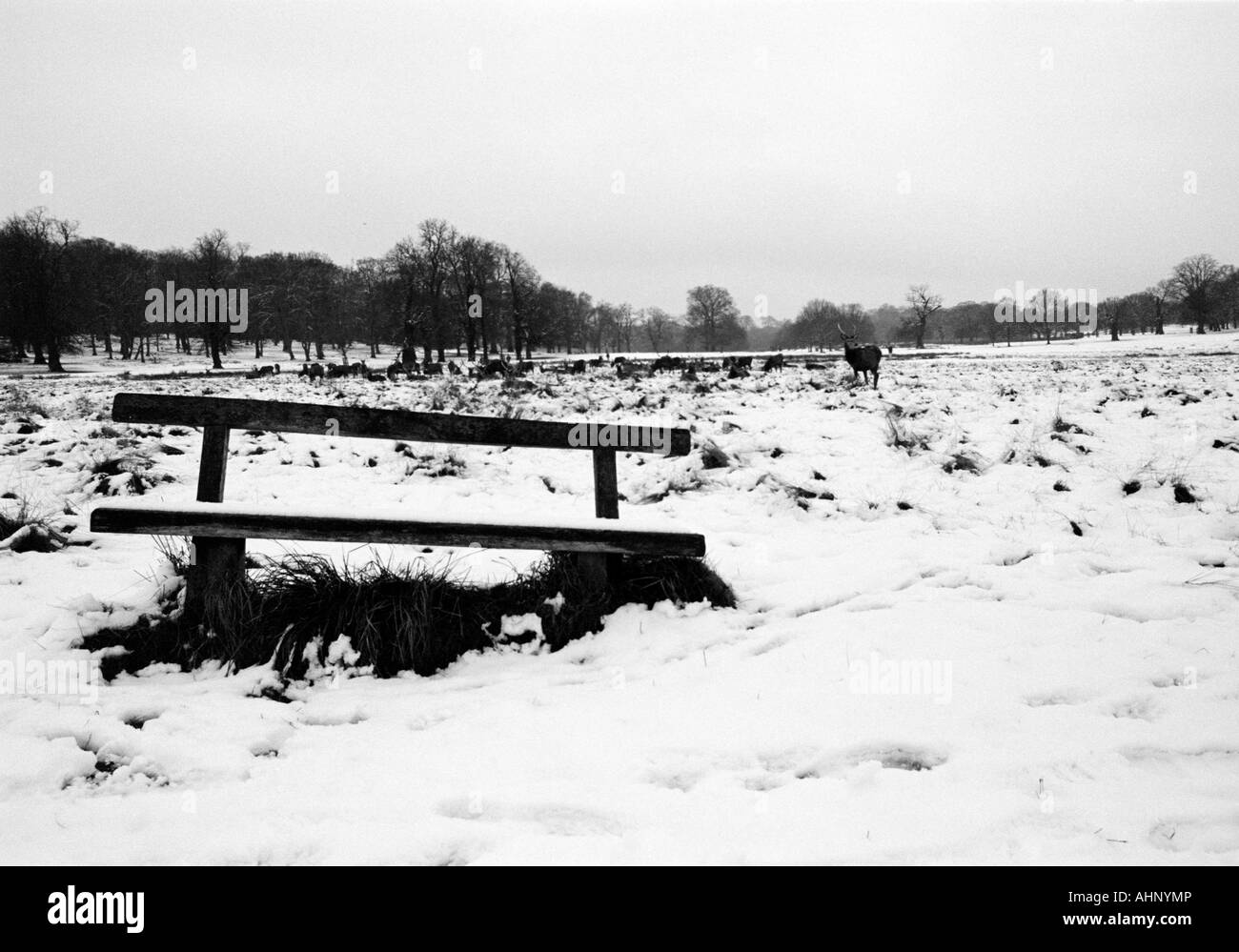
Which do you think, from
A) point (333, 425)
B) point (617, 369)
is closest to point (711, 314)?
point (617, 369)

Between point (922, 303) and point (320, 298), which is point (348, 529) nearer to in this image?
point (320, 298)

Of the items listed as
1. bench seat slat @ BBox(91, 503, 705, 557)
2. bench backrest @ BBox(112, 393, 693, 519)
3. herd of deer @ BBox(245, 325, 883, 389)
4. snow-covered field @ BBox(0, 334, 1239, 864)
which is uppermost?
herd of deer @ BBox(245, 325, 883, 389)

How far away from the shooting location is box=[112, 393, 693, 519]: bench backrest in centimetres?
368

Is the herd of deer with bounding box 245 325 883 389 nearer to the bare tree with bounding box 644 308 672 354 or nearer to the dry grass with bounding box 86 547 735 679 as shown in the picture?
the dry grass with bounding box 86 547 735 679

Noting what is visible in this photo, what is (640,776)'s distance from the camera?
2590 mm

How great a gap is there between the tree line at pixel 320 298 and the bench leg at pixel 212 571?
25.2 meters

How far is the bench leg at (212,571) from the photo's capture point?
3.65m

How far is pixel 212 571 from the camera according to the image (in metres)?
3.67

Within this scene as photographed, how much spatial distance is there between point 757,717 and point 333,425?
8.87 feet

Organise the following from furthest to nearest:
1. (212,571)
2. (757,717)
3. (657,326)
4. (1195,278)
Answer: (657,326) < (1195,278) < (212,571) < (757,717)

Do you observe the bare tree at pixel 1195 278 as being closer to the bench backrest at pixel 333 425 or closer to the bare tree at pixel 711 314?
the bare tree at pixel 711 314

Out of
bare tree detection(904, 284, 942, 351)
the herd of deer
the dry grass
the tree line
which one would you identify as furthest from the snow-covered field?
bare tree detection(904, 284, 942, 351)

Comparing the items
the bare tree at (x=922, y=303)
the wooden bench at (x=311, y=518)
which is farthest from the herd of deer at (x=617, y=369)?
the bare tree at (x=922, y=303)
